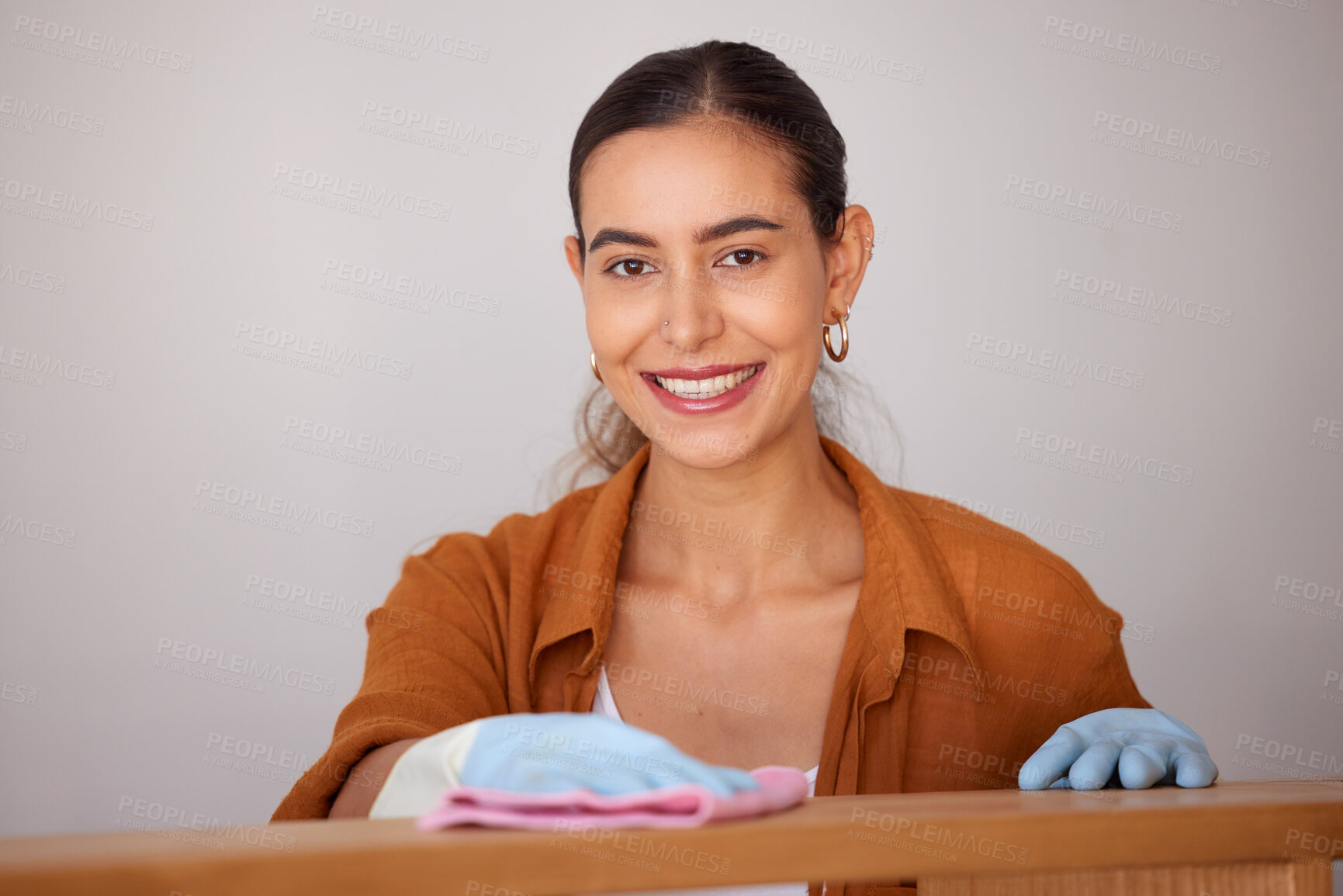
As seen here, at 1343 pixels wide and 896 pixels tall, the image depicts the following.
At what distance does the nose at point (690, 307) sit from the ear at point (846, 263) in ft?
0.69

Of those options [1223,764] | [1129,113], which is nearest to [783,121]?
[1129,113]

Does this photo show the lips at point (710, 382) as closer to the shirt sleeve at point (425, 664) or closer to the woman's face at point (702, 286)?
the woman's face at point (702, 286)

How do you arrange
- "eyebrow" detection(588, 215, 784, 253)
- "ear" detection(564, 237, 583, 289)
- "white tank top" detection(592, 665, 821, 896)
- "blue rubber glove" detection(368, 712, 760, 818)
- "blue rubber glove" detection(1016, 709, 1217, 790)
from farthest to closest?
1. "ear" detection(564, 237, 583, 289)
2. "eyebrow" detection(588, 215, 784, 253)
3. "white tank top" detection(592, 665, 821, 896)
4. "blue rubber glove" detection(1016, 709, 1217, 790)
5. "blue rubber glove" detection(368, 712, 760, 818)

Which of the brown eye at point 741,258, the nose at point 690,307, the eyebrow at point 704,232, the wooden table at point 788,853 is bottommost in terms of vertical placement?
the wooden table at point 788,853

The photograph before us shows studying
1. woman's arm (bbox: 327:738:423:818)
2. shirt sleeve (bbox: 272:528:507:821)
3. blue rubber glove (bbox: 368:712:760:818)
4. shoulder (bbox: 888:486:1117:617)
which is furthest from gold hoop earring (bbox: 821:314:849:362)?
blue rubber glove (bbox: 368:712:760:818)

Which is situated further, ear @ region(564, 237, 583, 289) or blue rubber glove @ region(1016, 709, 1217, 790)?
ear @ region(564, 237, 583, 289)

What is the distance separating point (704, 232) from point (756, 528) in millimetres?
433

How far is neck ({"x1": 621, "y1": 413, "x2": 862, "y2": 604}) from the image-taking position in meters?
1.50

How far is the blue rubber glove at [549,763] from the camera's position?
2.13 ft

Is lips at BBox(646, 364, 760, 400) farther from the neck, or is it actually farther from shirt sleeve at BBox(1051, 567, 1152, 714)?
shirt sleeve at BBox(1051, 567, 1152, 714)

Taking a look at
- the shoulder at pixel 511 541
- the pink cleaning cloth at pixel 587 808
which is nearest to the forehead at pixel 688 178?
the shoulder at pixel 511 541

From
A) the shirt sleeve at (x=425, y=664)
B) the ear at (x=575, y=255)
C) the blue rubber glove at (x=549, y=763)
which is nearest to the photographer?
the blue rubber glove at (x=549, y=763)

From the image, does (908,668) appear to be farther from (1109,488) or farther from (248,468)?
(248,468)

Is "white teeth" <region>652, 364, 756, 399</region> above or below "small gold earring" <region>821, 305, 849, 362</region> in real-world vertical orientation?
below
